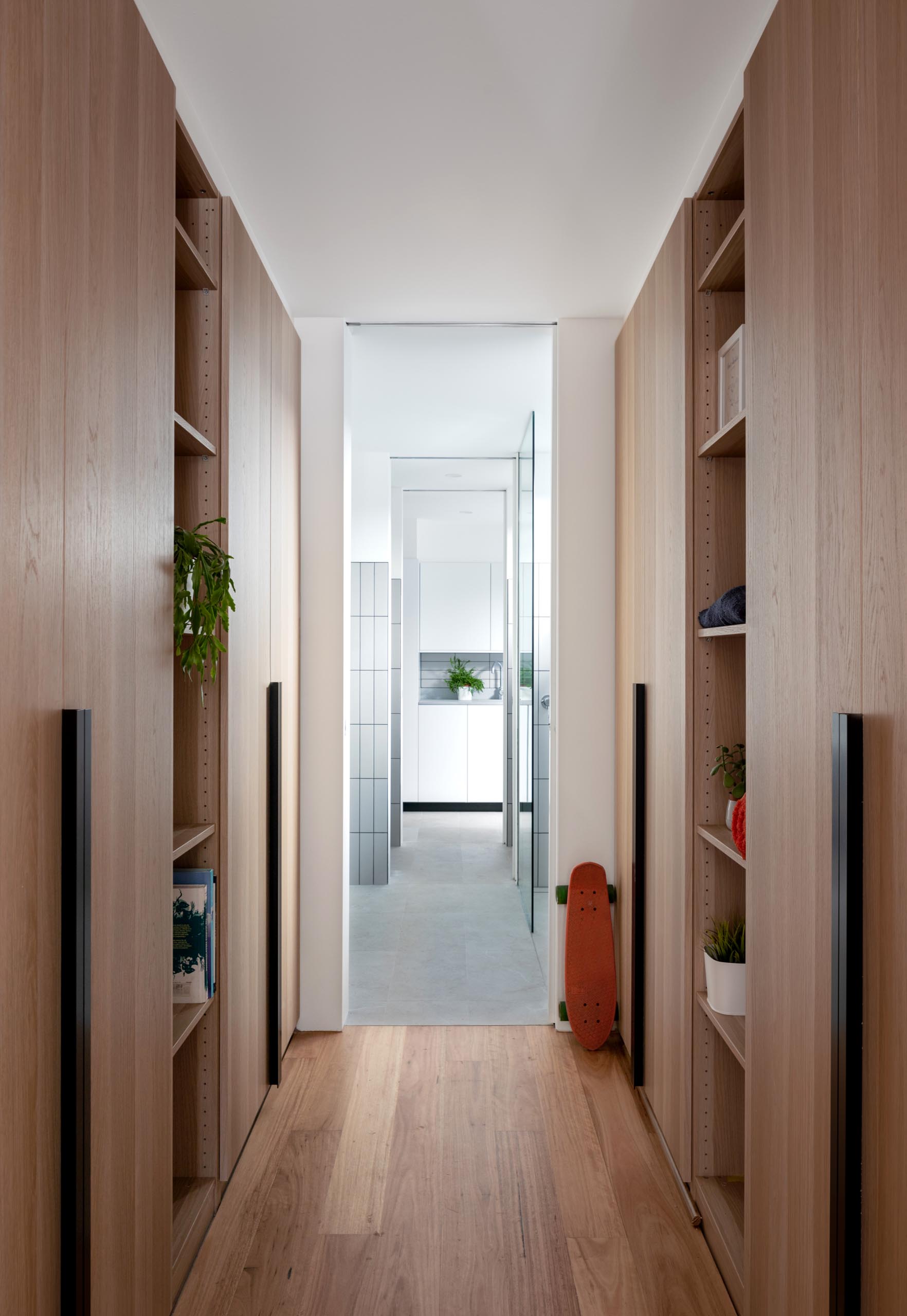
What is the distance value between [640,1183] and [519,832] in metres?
2.66

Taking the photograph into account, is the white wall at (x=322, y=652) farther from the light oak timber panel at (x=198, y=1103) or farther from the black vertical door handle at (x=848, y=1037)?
the black vertical door handle at (x=848, y=1037)

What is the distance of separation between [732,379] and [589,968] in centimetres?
200

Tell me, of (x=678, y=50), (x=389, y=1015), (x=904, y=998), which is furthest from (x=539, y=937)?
(x=678, y=50)

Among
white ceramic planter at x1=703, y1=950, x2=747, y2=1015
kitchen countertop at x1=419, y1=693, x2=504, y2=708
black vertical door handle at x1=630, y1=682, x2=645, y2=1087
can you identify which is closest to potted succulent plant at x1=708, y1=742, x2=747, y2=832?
white ceramic planter at x1=703, y1=950, x2=747, y2=1015

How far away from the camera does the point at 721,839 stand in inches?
78.9

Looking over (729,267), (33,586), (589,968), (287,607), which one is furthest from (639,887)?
(33,586)

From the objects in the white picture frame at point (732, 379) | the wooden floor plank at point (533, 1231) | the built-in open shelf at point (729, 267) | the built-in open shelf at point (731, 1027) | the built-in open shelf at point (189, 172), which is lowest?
the wooden floor plank at point (533, 1231)

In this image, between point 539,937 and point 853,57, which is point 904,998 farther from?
point 539,937

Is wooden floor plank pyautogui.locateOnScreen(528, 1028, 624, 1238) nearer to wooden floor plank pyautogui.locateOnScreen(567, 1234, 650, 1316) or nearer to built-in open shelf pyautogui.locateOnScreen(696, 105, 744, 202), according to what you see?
wooden floor plank pyautogui.locateOnScreen(567, 1234, 650, 1316)

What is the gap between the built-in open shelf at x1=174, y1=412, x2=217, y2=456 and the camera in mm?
1906

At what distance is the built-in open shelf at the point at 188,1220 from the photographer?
184 cm

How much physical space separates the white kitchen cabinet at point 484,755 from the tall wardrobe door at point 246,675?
5058 millimetres

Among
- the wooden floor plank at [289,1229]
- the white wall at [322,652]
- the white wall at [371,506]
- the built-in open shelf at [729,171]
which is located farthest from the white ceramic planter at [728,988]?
the white wall at [371,506]

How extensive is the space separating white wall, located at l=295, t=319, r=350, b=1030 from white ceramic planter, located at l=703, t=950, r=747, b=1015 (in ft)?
5.12
